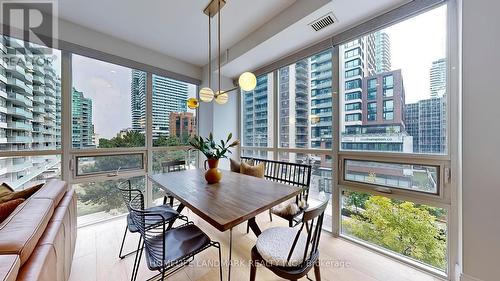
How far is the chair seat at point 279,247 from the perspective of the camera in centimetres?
122

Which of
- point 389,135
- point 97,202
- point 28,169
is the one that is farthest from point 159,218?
point 389,135

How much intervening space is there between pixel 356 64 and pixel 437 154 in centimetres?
125

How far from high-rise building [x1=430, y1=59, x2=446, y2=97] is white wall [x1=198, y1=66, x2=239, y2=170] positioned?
9.84ft

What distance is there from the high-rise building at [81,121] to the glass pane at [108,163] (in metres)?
0.22

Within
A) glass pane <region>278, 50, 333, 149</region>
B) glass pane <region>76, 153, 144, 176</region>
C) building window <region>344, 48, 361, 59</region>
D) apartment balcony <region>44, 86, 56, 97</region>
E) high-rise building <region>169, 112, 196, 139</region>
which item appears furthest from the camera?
high-rise building <region>169, 112, 196, 139</region>

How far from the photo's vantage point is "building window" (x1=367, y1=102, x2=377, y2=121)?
209cm

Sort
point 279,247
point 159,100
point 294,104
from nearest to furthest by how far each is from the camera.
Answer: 1. point 279,247
2. point 294,104
3. point 159,100

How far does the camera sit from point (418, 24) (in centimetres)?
183

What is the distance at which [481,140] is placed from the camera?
54.7 inches

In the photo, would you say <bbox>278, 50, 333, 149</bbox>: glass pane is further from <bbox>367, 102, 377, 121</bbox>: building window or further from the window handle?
the window handle

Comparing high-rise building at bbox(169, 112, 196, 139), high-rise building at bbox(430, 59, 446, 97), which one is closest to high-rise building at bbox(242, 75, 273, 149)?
high-rise building at bbox(169, 112, 196, 139)

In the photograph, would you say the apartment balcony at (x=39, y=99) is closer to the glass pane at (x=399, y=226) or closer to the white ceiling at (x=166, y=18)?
the white ceiling at (x=166, y=18)

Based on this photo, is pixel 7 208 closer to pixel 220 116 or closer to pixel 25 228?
pixel 25 228

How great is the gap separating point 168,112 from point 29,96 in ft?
5.52
